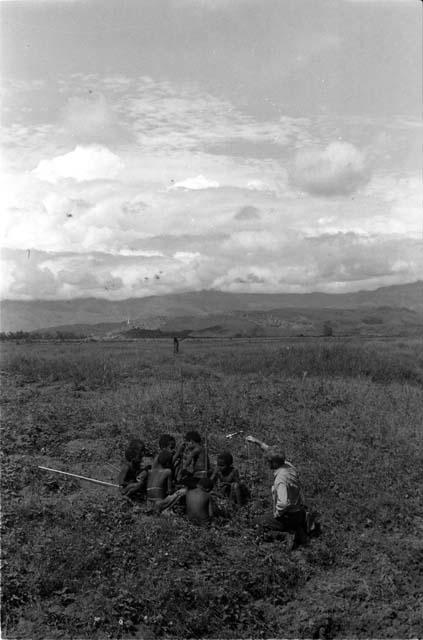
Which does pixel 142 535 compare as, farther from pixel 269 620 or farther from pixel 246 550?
pixel 269 620

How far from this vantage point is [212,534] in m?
8.05

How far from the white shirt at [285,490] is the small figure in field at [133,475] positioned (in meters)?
2.11

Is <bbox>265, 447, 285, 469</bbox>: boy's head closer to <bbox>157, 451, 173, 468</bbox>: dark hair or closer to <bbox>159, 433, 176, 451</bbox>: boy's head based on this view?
<bbox>157, 451, 173, 468</bbox>: dark hair

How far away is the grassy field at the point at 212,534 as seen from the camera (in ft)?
20.9

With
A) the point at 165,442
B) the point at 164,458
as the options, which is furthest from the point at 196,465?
the point at 164,458

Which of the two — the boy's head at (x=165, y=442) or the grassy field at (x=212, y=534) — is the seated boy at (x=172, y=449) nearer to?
the boy's head at (x=165, y=442)

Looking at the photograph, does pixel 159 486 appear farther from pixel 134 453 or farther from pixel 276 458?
pixel 276 458

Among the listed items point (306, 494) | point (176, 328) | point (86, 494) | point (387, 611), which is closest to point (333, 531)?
point (306, 494)

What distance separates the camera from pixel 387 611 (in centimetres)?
667

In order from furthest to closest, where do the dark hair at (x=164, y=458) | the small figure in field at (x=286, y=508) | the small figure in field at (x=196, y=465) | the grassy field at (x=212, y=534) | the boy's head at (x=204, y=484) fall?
the small figure in field at (x=196, y=465), the dark hair at (x=164, y=458), the boy's head at (x=204, y=484), the small figure in field at (x=286, y=508), the grassy field at (x=212, y=534)

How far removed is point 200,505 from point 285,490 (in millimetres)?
1220

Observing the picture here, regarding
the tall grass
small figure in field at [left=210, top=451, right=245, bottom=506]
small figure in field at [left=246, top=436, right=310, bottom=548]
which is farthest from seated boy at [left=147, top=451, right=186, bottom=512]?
the tall grass

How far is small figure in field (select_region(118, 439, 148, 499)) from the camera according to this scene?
912 cm

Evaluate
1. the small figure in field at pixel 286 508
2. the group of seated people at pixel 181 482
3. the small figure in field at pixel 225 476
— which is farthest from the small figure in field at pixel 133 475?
the small figure in field at pixel 286 508
